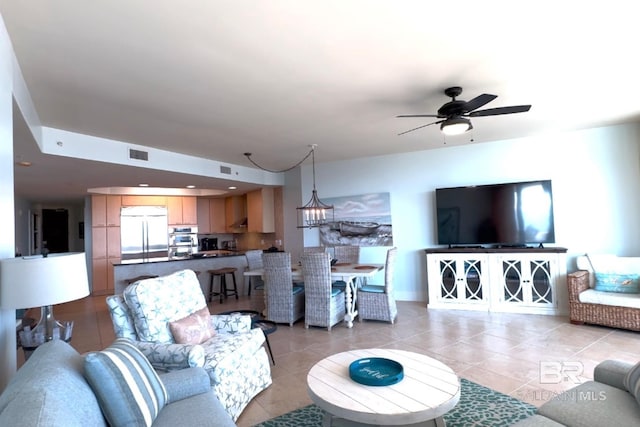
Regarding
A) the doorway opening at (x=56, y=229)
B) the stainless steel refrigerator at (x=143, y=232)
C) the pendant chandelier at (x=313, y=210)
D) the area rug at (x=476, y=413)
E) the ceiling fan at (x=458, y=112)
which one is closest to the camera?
the area rug at (x=476, y=413)

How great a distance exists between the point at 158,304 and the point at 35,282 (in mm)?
921

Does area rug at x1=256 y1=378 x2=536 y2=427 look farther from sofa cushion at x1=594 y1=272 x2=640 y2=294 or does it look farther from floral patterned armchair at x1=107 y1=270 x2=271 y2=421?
sofa cushion at x1=594 y1=272 x2=640 y2=294

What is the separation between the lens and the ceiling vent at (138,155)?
4.54 meters

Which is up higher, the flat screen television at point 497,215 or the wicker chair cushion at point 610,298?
the flat screen television at point 497,215

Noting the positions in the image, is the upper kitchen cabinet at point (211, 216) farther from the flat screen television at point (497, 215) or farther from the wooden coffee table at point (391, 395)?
the wooden coffee table at point (391, 395)

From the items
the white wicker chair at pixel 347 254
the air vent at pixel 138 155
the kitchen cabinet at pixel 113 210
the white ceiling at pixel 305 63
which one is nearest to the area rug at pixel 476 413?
the white ceiling at pixel 305 63

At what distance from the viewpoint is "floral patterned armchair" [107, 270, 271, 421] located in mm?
2195

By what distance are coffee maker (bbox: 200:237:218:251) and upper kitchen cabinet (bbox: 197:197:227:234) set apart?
9.8 inches

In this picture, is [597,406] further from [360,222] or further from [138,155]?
[138,155]

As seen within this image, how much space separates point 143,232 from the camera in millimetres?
7875

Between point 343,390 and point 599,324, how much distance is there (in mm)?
3861

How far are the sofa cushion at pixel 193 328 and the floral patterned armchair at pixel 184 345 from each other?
4 cm

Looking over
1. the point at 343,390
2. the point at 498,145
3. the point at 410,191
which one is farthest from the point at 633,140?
the point at 343,390

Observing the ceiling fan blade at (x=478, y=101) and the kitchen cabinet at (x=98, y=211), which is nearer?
the ceiling fan blade at (x=478, y=101)
